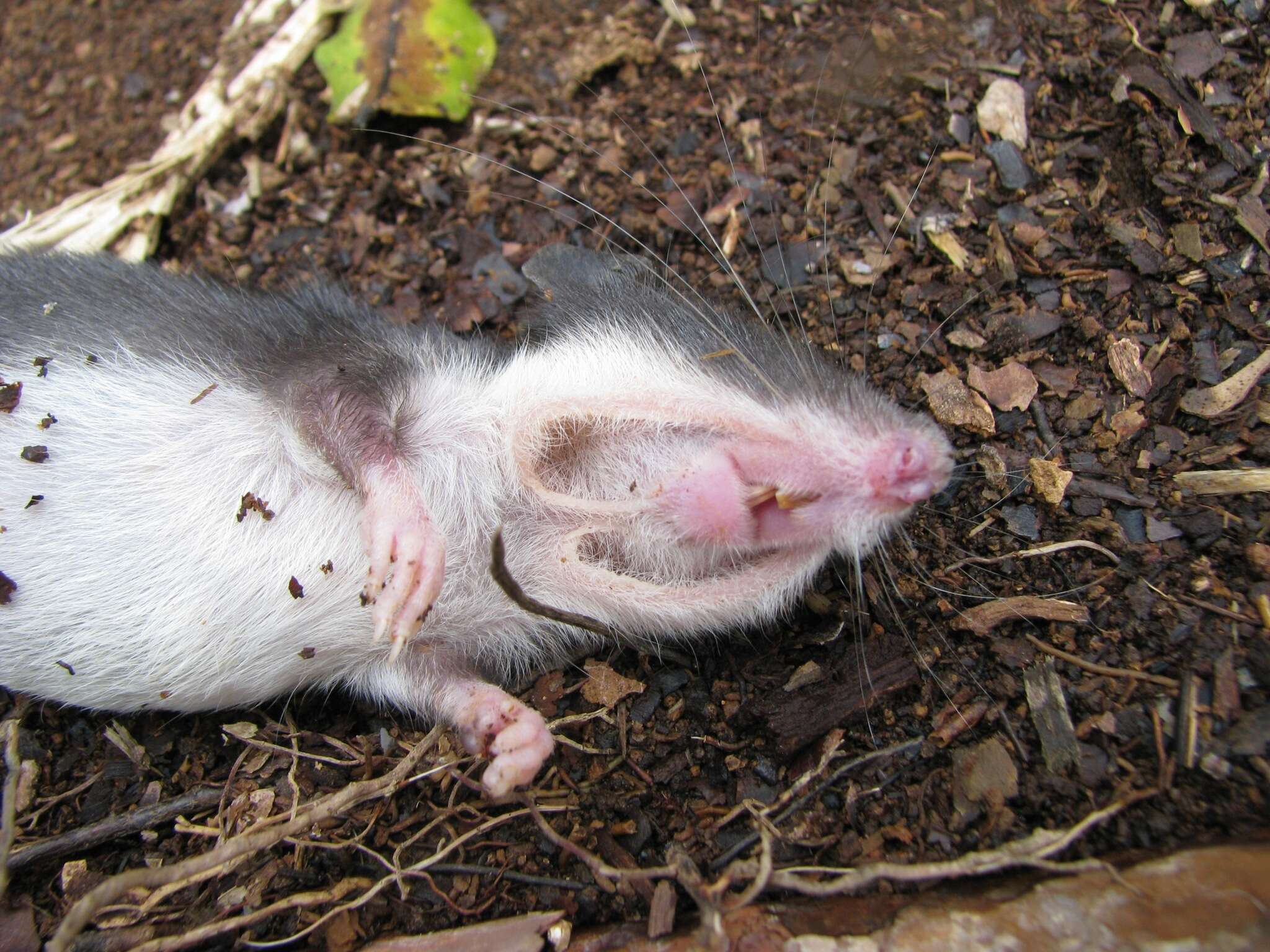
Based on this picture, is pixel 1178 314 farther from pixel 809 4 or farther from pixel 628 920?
pixel 628 920

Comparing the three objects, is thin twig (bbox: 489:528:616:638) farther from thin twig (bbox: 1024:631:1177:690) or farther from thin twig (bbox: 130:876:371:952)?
thin twig (bbox: 1024:631:1177:690)

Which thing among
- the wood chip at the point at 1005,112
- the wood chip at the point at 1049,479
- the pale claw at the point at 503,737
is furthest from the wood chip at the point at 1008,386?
the pale claw at the point at 503,737


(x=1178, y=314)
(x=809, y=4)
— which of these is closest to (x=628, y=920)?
(x=1178, y=314)

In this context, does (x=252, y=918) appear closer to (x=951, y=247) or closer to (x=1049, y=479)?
(x=1049, y=479)

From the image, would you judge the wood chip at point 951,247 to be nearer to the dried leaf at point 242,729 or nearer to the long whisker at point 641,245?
the long whisker at point 641,245

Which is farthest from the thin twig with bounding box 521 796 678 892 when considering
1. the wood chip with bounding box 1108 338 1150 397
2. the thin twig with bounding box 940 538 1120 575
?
the wood chip with bounding box 1108 338 1150 397

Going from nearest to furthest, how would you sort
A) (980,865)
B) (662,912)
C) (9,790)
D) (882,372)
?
(980,865) → (662,912) → (9,790) → (882,372)

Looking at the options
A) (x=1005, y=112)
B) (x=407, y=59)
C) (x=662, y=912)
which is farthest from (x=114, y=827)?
(x=1005, y=112)

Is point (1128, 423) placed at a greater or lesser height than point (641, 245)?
lesser
